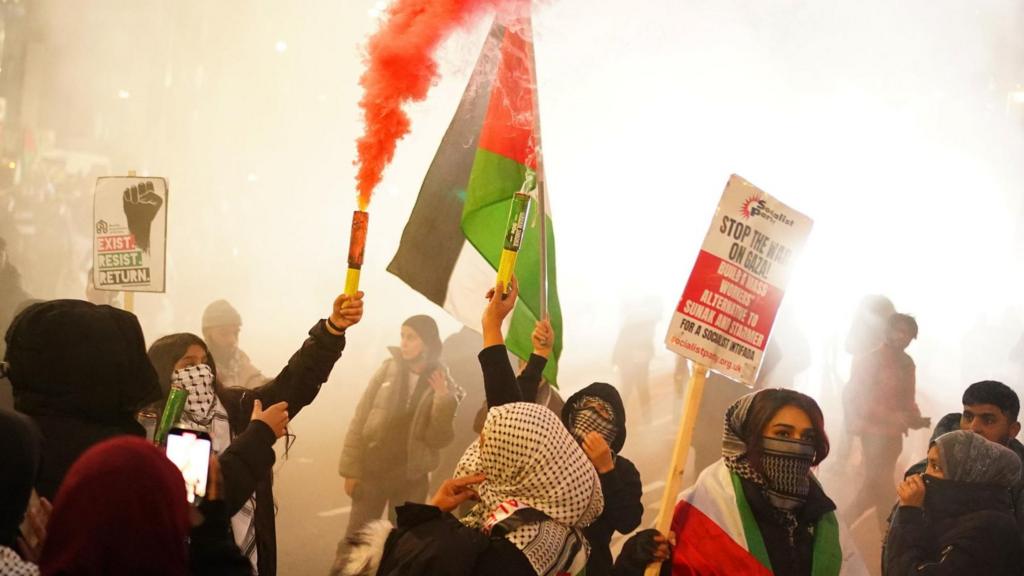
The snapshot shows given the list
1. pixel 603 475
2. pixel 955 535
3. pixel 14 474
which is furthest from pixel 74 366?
pixel 955 535

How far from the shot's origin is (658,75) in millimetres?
7184

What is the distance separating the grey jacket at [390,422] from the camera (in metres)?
6.59

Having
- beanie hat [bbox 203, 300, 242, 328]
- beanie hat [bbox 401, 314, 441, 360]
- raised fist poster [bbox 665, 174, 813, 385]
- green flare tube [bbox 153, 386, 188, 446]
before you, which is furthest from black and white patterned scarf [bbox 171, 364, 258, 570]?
beanie hat [bbox 203, 300, 242, 328]

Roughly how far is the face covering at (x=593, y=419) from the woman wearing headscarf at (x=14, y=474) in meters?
2.40

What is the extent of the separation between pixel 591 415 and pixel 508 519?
1544 mm

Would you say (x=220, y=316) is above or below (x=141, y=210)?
below

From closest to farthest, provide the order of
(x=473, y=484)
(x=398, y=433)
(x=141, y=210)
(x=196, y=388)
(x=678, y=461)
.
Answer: (x=473, y=484) < (x=196, y=388) < (x=678, y=461) < (x=141, y=210) < (x=398, y=433)

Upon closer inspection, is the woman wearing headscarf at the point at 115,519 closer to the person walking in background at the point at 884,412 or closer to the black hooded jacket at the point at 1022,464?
the black hooded jacket at the point at 1022,464

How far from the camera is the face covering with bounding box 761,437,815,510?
341 centimetres

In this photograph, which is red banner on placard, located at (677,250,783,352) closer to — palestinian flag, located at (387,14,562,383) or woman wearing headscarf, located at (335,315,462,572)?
palestinian flag, located at (387,14,562,383)

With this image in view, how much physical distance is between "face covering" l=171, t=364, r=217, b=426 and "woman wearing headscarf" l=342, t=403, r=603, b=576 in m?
0.85

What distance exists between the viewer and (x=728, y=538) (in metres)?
3.42

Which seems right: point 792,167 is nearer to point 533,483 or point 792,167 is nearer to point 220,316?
point 220,316

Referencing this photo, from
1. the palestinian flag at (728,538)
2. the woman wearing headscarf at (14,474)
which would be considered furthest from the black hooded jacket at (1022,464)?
the woman wearing headscarf at (14,474)
